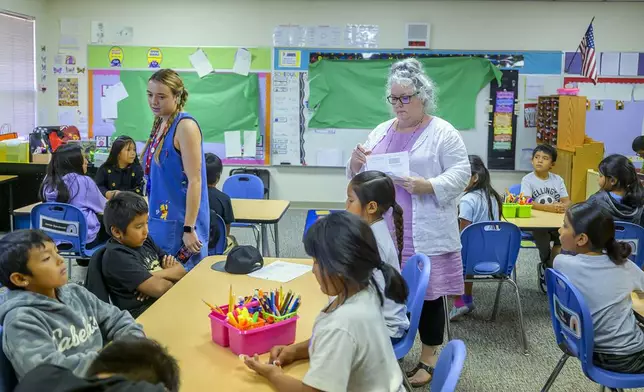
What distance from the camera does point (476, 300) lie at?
4.39 meters

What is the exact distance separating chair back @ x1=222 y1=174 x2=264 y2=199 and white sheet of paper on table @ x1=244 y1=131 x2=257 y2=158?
7.18 feet

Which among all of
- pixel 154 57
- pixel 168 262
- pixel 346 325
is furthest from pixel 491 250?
pixel 154 57

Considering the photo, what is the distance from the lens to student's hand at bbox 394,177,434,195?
260 centimetres

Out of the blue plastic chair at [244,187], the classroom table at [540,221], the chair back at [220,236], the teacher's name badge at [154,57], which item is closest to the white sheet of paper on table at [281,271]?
the chair back at [220,236]

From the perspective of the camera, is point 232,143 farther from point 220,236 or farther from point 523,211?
point 523,211

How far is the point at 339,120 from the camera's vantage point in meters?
7.41

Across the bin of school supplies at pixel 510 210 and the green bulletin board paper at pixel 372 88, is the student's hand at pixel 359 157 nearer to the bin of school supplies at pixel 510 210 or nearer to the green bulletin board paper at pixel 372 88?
the bin of school supplies at pixel 510 210

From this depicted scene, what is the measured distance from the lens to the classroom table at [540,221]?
3873 millimetres

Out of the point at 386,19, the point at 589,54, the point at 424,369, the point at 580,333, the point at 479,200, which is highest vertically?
the point at 386,19

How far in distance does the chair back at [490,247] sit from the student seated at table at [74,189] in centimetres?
246

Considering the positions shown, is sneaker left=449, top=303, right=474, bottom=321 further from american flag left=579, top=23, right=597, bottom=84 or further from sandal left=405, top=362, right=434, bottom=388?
american flag left=579, top=23, right=597, bottom=84

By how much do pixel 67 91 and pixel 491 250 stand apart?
5.82 m

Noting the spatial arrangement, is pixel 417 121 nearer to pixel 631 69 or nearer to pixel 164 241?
pixel 164 241

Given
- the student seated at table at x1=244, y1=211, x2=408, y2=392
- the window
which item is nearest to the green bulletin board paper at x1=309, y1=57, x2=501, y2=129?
the window
